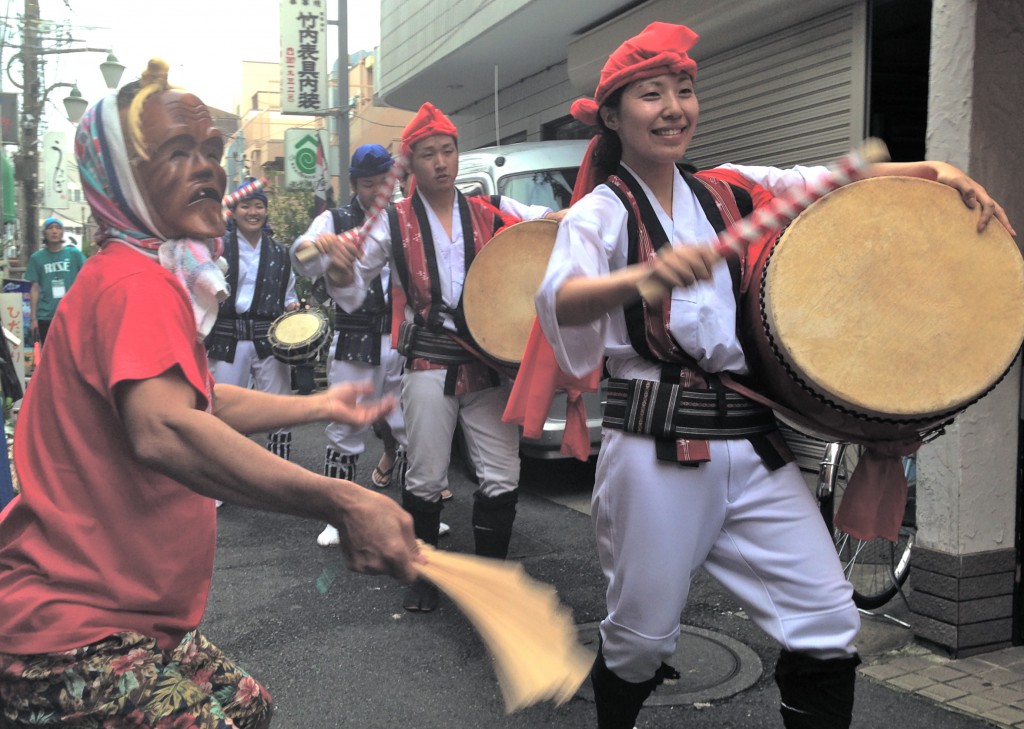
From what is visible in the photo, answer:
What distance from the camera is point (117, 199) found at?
182 centimetres

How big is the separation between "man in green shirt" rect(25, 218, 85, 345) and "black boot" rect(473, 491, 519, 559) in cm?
927

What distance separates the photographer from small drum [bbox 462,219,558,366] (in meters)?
4.22

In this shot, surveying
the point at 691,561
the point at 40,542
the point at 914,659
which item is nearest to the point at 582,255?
the point at 691,561

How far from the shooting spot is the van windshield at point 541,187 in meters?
7.24

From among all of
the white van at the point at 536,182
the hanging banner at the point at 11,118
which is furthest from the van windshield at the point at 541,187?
the hanging banner at the point at 11,118

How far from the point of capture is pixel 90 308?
1.72 m

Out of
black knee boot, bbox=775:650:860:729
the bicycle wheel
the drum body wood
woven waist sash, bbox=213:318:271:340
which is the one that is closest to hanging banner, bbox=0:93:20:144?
woven waist sash, bbox=213:318:271:340

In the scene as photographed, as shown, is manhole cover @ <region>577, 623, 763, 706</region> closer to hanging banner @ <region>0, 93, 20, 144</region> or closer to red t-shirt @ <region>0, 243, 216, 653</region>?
red t-shirt @ <region>0, 243, 216, 653</region>

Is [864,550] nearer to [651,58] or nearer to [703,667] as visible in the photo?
[703,667]

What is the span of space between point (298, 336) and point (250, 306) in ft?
1.48

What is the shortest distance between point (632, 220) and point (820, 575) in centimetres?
98

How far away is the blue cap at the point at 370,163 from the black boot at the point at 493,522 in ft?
7.75

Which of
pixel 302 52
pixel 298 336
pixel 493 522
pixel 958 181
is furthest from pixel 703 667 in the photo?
pixel 302 52

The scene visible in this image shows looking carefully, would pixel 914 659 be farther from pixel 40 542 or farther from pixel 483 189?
pixel 483 189
